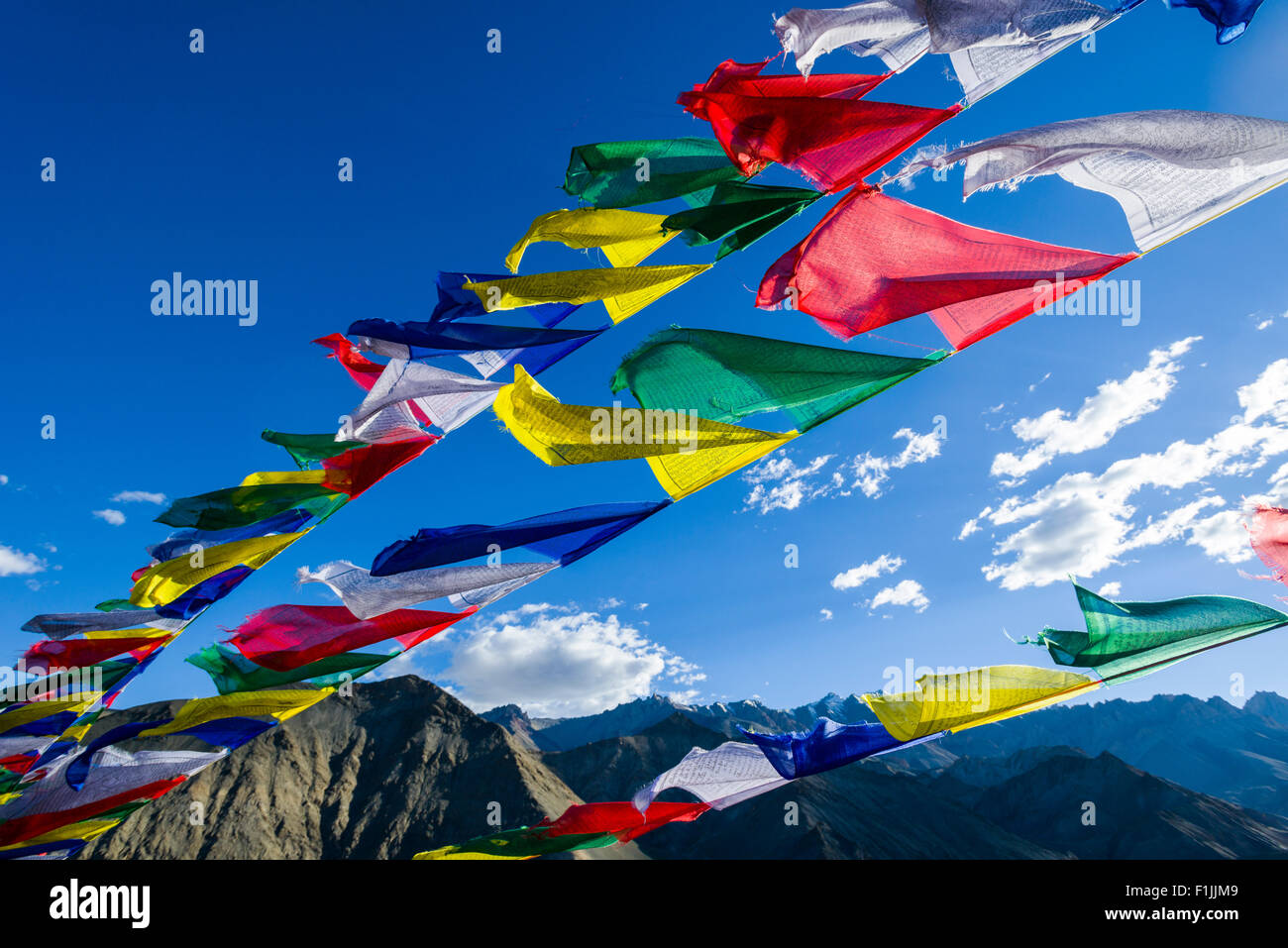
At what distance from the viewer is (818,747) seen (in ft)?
14.3

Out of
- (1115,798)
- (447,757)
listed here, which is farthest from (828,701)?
(447,757)

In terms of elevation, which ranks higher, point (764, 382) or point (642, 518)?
point (764, 382)

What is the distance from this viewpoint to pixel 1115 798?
5519 centimetres

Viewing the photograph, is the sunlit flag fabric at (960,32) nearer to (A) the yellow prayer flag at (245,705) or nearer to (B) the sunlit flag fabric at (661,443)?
(B) the sunlit flag fabric at (661,443)

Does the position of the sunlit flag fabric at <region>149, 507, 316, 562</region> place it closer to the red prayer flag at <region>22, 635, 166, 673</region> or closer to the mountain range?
the red prayer flag at <region>22, 635, 166, 673</region>

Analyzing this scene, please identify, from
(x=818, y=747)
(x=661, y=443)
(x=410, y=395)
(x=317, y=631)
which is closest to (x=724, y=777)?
(x=818, y=747)

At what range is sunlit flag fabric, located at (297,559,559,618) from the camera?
4246mm

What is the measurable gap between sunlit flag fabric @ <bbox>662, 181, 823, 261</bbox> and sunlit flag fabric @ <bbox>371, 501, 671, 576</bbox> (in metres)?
1.57

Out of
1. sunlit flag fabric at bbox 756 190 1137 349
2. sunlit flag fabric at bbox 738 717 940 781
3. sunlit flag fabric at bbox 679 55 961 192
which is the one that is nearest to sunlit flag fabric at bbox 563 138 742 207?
sunlit flag fabric at bbox 679 55 961 192

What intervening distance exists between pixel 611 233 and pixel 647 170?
0.39 meters
